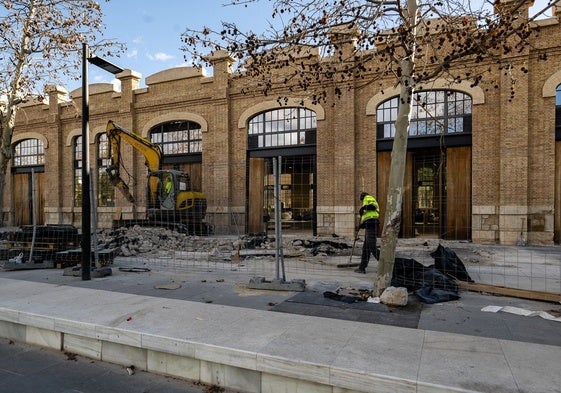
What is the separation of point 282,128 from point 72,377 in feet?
54.5

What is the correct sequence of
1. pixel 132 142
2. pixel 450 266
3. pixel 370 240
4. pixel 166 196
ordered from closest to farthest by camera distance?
pixel 450 266 < pixel 370 240 < pixel 166 196 < pixel 132 142

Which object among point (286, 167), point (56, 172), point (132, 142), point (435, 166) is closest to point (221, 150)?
point (286, 167)

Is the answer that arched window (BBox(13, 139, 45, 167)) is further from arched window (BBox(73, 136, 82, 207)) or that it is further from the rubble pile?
the rubble pile

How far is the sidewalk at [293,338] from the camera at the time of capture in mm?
Result: 3430

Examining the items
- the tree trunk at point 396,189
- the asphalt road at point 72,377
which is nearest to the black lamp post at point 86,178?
the asphalt road at point 72,377

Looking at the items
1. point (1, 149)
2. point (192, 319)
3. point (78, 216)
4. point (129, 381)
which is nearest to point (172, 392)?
point (129, 381)

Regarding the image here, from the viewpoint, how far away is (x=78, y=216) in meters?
24.7

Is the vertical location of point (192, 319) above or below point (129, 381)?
above

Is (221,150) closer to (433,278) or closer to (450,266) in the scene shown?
(450,266)

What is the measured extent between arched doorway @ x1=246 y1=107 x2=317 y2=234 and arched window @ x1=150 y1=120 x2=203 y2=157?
3355 millimetres

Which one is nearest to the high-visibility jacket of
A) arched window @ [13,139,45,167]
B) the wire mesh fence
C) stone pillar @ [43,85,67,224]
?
the wire mesh fence

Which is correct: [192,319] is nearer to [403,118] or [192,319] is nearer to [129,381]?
[129,381]

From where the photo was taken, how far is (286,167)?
66.1ft

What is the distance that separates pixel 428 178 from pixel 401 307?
12.9 metres
